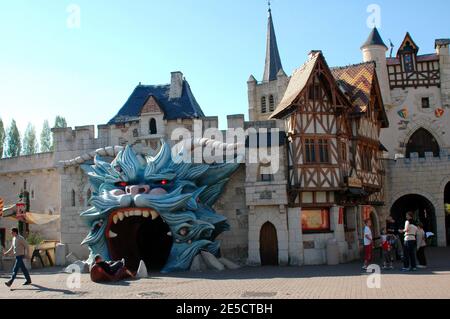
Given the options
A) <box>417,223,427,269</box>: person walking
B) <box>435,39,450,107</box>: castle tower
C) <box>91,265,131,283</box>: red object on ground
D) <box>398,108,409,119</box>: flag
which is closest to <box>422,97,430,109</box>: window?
<box>435,39,450,107</box>: castle tower

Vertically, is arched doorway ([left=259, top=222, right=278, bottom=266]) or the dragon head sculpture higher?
the dragon head sculpture

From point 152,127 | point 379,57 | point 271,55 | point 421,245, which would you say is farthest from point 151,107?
point 271,55

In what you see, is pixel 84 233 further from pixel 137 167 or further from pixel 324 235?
pixel 324 235

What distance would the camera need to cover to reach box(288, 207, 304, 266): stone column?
18453 millimetres

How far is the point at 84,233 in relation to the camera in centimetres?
2145

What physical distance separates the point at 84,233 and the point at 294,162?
8.92 metres

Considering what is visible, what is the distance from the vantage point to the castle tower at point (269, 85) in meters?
43.3

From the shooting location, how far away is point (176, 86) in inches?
1064

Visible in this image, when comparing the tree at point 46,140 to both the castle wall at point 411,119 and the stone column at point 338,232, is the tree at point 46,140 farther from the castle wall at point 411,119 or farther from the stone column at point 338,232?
the stone column at point 338,232

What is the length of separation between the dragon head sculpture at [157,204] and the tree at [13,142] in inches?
1106

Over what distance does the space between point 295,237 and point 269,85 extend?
27.4 m

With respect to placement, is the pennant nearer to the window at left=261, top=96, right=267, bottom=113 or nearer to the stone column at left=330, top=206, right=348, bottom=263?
the window at left=261, top=96, right=267, bottom=113

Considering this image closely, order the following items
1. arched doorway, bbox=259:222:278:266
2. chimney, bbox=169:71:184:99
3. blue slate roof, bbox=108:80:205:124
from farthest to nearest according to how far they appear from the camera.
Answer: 1. chimney, bbox=169:71:184:99
2. blue slate roof, bbox=108:80:205:124
3. arched doorway, bbox=259:222:278:266

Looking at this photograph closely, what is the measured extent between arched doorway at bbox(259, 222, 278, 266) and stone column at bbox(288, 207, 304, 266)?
54cm
